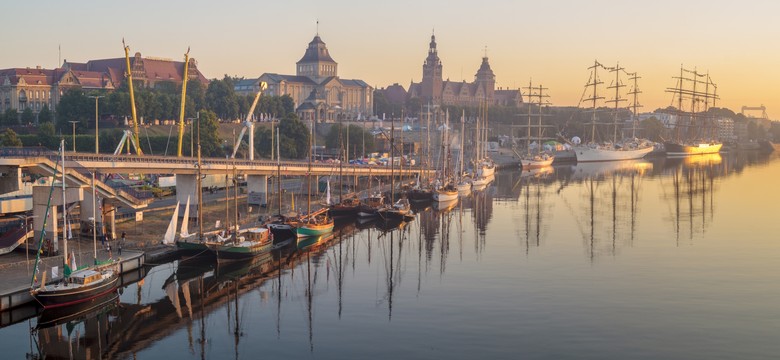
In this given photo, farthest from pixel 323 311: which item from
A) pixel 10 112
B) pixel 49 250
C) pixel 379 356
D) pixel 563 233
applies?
pixel 10 112

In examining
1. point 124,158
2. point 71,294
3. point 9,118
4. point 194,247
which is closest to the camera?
point 71,294

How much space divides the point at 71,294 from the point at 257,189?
4386 cm

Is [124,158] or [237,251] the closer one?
[237,251]

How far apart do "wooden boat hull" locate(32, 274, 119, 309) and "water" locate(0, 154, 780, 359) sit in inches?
40.1

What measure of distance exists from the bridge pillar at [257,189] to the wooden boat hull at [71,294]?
3971 centimetres

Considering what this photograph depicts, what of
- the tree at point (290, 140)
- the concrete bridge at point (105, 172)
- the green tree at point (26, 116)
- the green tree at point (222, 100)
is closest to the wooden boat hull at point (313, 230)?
the concrete bridge at point (105, 172)

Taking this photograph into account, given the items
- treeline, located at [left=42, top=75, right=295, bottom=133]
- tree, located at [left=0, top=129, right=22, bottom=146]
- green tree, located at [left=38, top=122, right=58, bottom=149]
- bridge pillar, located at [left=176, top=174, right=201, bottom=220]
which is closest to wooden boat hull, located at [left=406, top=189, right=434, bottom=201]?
bridge pillar, located at [left=176, top=174, right=201, bottom=220]

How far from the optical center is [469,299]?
51.1m

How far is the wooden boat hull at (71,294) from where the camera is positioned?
44.7 meters

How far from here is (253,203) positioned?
88875 millimetres

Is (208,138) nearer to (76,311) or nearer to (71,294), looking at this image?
(76,311)

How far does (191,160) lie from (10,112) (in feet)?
291

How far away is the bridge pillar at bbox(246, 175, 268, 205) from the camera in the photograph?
88812 mm

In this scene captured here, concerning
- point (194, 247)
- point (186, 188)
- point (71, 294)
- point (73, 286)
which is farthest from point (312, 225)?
point (71, 294)
